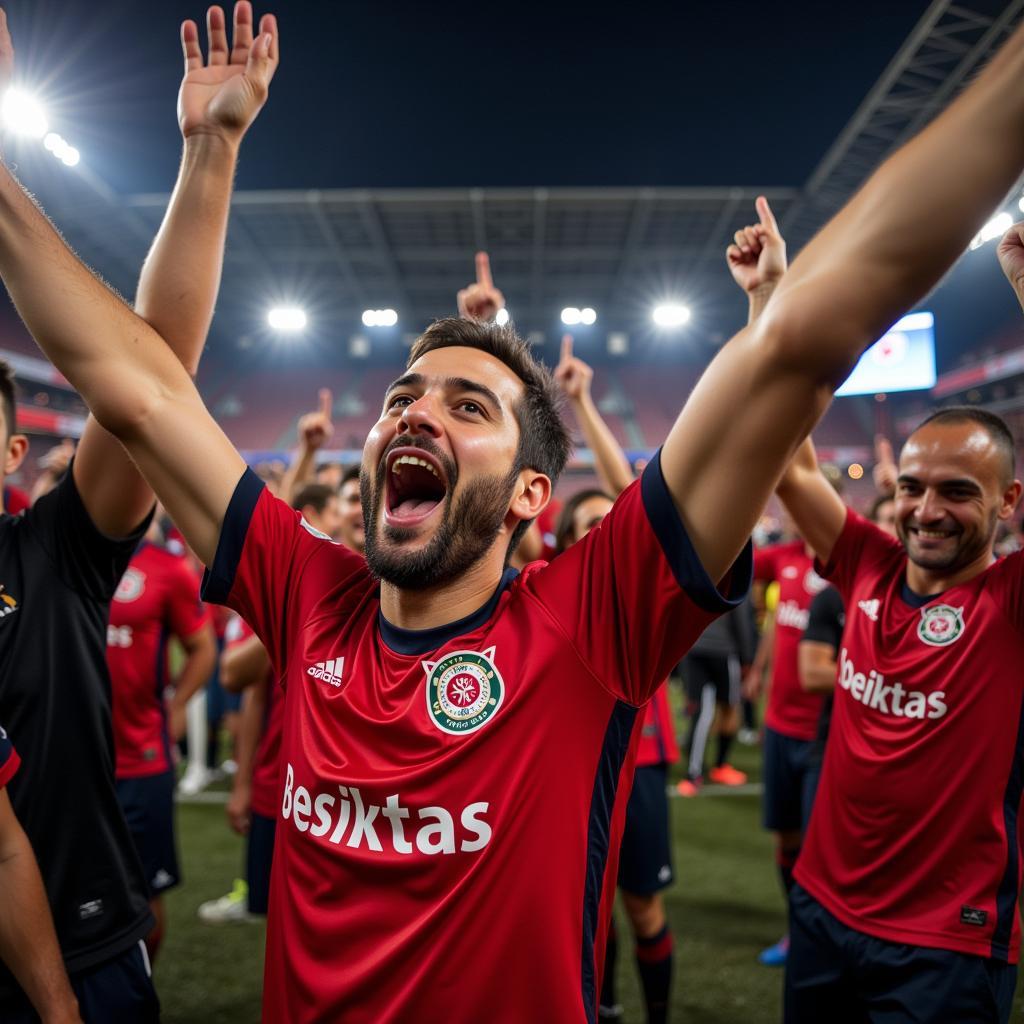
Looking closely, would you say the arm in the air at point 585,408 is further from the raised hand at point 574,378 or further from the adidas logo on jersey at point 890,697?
the adidas logo on jersey at point 890,697

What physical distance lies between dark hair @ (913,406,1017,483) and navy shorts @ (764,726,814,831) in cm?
220

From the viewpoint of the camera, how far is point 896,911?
2.02 m

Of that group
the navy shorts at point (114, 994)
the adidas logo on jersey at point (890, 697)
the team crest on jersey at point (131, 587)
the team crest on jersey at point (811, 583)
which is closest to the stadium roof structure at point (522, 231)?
the team crest on jersey at point (811, 583)

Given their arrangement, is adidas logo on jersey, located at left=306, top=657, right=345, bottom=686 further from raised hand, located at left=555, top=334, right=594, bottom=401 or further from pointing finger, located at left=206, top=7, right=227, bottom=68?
raised hand, located at left=555, top=334, right=594, bottom=401

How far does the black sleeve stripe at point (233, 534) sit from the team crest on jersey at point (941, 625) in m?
1.88

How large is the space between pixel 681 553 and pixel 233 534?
2.70 ft

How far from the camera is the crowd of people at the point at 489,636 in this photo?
1.06m

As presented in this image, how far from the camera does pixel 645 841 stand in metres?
3.09

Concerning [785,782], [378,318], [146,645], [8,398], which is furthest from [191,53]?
[378,318]

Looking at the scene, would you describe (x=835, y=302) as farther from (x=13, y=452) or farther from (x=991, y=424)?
(x=13, y=452)

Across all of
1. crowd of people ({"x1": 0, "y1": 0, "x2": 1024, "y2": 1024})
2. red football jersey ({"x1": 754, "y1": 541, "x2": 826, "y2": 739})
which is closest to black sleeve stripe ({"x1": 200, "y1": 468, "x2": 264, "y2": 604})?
crowd of people ({"x1": 0, "y1": 0, "x2": 1024, "y2": 1024})

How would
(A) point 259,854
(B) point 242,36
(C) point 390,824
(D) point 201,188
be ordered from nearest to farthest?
(C) point 390,824, (D) point 201,188, (B) point 242,36, (A) point 259,854

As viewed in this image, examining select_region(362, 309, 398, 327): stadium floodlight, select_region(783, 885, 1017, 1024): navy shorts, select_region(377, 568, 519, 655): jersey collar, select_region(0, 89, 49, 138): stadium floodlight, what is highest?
select_region(362, 309, 398, 327): stadium floodlight

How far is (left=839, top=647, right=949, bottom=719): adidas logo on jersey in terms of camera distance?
2117 mm
